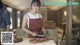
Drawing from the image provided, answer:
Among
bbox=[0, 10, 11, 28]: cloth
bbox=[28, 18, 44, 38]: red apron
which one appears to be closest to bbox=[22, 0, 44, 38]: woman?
bbox=[28, 18, 44, 38]: red apron

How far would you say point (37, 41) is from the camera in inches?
116

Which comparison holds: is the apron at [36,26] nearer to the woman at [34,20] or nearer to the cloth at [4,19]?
the woman at [34,20]

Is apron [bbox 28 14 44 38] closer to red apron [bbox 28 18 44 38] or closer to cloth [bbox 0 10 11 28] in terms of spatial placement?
red apron [bbox 28 18 44 38]

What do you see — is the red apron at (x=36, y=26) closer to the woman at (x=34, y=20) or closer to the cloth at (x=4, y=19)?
the woman at (x=34, y=20)

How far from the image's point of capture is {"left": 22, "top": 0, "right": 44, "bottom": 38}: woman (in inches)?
119

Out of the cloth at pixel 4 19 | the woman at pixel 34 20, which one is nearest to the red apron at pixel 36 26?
the woman at pixel 34 20

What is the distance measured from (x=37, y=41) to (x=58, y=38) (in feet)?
1.21

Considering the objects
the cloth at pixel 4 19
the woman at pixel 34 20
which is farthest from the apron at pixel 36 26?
the cloth at pixel 4 19

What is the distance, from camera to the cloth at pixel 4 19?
3.04m

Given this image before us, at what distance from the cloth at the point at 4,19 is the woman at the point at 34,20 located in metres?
0.22

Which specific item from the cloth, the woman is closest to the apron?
the woman

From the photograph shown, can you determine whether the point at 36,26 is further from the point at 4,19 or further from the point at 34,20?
the point at 4,19

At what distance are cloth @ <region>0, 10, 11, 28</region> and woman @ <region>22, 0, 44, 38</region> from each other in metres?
0.22

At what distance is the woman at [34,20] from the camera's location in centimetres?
302
